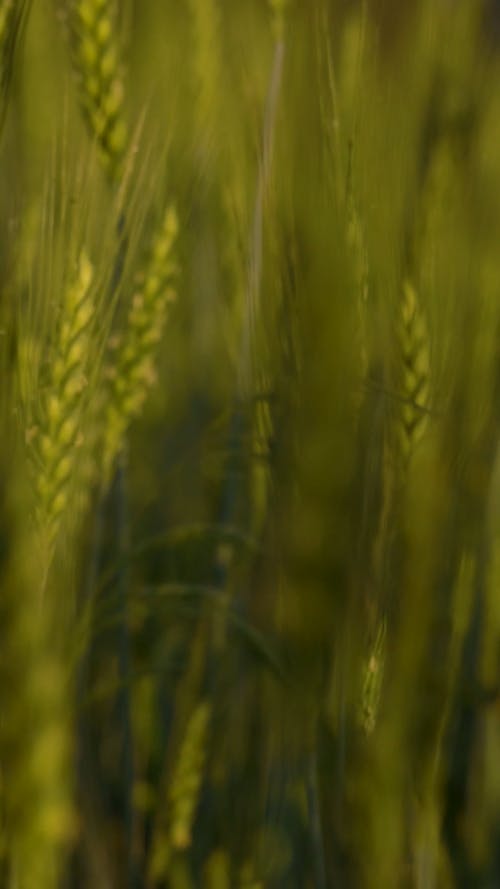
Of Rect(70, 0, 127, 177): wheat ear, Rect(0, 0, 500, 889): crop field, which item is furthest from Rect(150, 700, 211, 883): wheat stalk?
Rect(70, 0, 127, 177): wheat ear

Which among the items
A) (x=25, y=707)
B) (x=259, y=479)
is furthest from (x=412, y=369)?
(x=25, y=707)

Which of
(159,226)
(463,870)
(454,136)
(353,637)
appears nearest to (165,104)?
(159,226)

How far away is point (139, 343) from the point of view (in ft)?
1.89

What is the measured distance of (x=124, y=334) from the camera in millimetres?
578

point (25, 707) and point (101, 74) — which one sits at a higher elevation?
point (101, 74)

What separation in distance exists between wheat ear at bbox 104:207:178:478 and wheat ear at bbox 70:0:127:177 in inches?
1.7

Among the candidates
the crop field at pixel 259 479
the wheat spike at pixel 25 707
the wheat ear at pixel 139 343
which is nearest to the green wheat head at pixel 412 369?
the crop field at pixel 259 479

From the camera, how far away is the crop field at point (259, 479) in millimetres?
455

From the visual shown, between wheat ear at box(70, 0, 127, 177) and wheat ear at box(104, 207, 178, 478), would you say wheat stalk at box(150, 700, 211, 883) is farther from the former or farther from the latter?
wheat ear at box(70, 0, 127, 177)

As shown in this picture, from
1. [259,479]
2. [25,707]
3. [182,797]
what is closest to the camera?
[25,707]

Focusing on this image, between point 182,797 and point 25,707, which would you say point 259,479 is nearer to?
point 182,797

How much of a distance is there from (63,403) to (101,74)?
0.21 meters

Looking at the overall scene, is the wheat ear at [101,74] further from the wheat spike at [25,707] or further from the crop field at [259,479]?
the wheat spike at [25,707]

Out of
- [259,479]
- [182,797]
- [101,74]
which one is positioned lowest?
[182,797]
